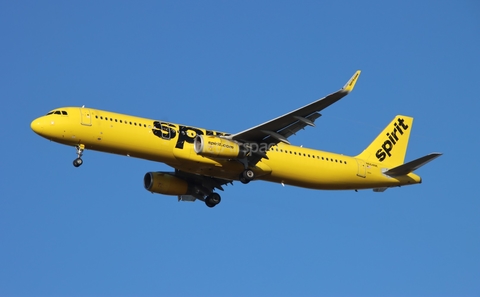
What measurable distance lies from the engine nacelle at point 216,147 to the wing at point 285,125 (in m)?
0.75

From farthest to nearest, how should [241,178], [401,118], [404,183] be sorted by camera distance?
[401,118] < [404,183] < [241,178]

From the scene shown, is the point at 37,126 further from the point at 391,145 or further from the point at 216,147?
the point at 391,145

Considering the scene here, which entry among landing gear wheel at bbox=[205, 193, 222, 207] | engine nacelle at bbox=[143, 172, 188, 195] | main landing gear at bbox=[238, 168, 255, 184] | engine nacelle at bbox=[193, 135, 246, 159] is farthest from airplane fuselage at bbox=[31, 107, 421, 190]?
engine nacelle at bbox=[143, 172, 188, 195]

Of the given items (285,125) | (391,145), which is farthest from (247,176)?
(391,145)

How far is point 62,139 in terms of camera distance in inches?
2074

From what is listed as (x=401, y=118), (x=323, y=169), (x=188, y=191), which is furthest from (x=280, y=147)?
(x=401, y=118)

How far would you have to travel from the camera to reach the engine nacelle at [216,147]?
53.2 metres

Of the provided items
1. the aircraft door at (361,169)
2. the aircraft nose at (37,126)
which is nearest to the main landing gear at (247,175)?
the aircraft door at (361,169)

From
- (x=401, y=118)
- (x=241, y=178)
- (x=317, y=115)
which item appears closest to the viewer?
(x=317, y=115)

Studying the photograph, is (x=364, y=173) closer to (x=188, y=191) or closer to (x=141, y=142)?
(x=188, y=191)

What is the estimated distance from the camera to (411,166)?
58438mm

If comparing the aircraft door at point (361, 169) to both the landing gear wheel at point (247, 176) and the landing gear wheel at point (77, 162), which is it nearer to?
the landing gear wheel at point (247, 176)

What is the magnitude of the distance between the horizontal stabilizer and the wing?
8.71m

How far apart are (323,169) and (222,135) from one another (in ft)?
25.2
